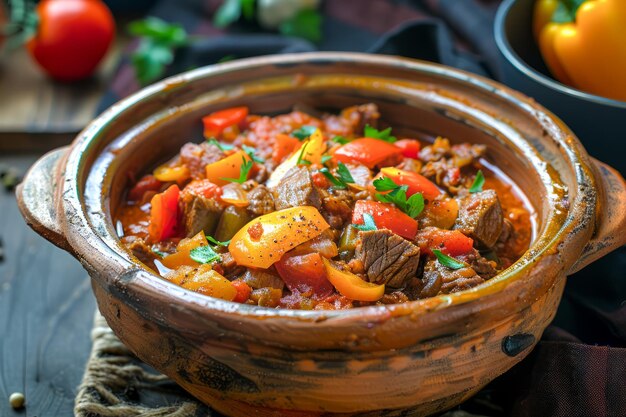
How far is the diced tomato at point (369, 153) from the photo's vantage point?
117 inches

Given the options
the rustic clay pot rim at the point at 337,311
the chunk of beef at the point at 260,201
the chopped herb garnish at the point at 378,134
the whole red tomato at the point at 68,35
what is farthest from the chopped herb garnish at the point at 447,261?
the whole red tomato at the point at 68,35

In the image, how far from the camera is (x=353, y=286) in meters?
2.40

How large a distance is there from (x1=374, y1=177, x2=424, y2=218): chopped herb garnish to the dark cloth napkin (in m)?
0.75

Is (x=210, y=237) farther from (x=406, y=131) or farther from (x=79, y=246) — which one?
(x=406, y=131)

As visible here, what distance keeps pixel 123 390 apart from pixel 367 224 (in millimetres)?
1234

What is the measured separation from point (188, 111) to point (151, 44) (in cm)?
181

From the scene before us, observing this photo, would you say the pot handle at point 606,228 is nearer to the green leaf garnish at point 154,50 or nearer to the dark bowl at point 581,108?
the dark bowl at point 581,108

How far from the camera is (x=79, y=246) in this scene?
2393mm

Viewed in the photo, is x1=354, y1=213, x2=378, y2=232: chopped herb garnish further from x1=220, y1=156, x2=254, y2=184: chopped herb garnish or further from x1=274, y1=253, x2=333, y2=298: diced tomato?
x1=220, y1=156, x2=254, y2=184: chopped herb garnish

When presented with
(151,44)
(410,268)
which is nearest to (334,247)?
(410,268)

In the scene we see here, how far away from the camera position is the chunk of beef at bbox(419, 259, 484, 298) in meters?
2.42

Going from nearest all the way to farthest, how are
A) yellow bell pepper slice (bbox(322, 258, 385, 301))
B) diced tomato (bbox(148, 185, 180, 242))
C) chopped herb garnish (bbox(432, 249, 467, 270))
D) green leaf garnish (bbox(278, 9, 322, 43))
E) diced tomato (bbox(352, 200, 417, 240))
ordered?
yellow bell pepper slice (bbox(322, 258, 385, 301)) → chopped herb garnish (bbox(432, 249, 467, 270)) → diced tomato (bbox(352, 200, 417, 240)) → diced tomato (bbox(148, 185, 180, 242)) → green leaf garnish (bbox(278, 9, 322, 43))

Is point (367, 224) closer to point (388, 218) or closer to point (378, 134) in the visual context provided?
point (388, 218)

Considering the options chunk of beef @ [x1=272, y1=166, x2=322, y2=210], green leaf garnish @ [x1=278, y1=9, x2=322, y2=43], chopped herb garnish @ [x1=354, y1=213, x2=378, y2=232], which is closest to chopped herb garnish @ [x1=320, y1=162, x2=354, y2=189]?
chunk of beef @ [x1=272, y1=166, x2=322, y2=210]
